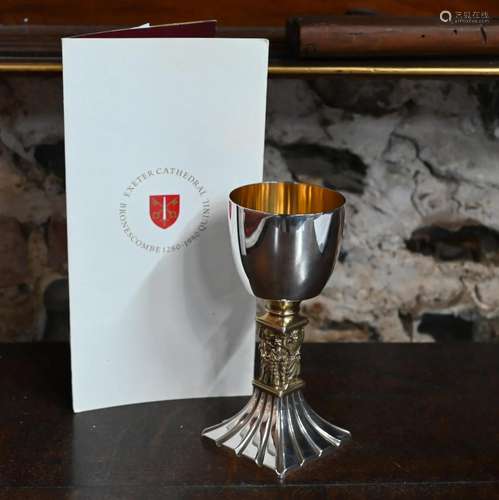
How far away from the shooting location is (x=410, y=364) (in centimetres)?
105

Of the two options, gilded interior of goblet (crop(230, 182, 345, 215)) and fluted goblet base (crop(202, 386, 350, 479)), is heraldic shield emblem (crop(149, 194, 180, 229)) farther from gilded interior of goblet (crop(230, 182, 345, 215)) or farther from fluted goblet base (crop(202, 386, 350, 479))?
fluted goblet base (crop(202, 386, 350, 479))

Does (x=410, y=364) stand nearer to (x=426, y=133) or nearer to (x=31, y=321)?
(x=426, y=133)

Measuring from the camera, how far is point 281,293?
810 mm

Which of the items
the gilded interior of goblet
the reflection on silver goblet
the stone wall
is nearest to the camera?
the reflection on silver goblet

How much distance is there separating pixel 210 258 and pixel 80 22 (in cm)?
34

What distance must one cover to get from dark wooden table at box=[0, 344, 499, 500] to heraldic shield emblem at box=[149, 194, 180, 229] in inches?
8.3

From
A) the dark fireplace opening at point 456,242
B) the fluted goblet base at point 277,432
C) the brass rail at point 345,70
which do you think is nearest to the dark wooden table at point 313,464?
the fluted goblet base at point 277,432

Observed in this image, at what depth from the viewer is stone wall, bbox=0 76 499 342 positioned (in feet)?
3.58

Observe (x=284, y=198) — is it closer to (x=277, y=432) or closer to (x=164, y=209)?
(x=164, y=209)

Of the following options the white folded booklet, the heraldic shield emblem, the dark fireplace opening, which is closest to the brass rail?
the white folded booklet

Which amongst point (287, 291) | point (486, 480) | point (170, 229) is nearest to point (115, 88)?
point (170, 229)

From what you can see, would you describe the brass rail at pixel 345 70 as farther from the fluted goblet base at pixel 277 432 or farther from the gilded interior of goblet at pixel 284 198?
the fluted goblet base at pixel 277 432

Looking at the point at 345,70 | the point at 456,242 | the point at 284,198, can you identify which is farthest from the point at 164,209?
the point at 456,242

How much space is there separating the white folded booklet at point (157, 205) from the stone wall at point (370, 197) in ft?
0.78
